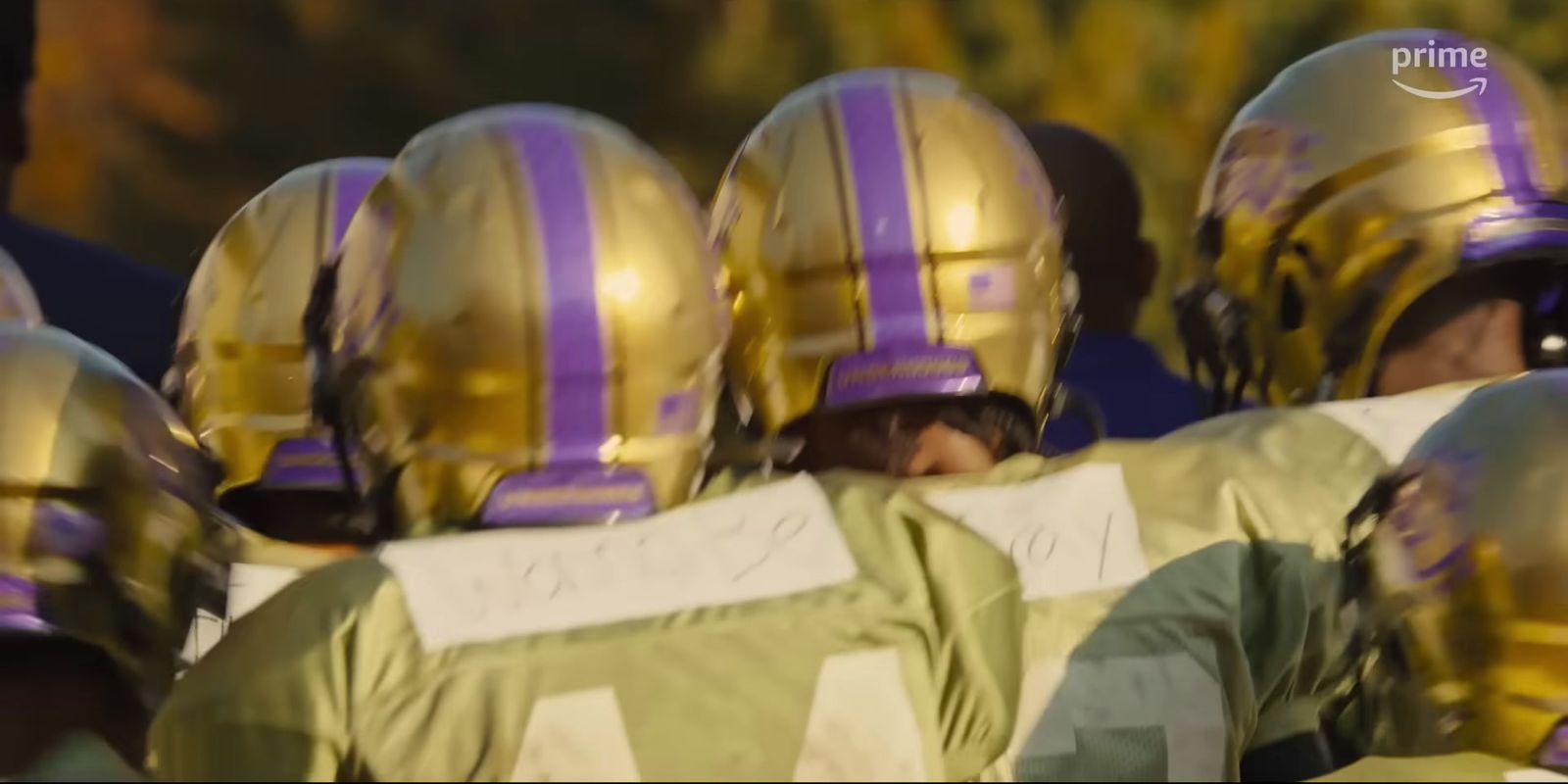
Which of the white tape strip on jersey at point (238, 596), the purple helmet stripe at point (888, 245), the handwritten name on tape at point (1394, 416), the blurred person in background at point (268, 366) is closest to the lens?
the white tape strip on jersey at point (238, 596)

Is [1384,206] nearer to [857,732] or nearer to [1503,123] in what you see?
[1503,123]

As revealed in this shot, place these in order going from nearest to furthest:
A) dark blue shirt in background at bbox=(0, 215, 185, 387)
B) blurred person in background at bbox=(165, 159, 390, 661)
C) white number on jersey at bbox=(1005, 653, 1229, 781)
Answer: white number on jersey at bbox=(1005, 653, 1229, 781) < blurred person in background at bbox=(165, 159, 390, 661) < dark blue shirt in background at bbox=(0, 215, 185, 387)

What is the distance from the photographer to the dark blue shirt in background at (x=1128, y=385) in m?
2.30

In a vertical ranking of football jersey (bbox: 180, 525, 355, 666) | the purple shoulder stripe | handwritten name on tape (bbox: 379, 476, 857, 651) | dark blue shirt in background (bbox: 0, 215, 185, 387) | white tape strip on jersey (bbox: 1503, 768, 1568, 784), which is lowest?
dark blue shirt in background (bbox: 0, 215, 185, 387)

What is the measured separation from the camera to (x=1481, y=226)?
176 centimetres

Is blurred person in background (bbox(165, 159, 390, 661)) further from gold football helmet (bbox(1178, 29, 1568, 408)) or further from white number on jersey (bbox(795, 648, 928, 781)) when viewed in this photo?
gold football helmet (bbox(1178, 29, 1568, 408))

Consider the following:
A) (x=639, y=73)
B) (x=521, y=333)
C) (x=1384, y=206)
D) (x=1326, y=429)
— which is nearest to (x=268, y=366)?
(x=521, y=333)

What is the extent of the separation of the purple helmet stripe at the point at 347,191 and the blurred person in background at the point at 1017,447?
371 millimetres

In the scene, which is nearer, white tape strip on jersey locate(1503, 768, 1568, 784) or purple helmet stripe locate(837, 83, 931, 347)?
white tape strip on jersey locate(1503, 768, 1568, 784)

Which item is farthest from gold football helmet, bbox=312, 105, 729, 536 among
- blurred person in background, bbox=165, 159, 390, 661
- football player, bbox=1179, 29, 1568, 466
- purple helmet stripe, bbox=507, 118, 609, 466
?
football player, bbox=1179, 29, 1568, 466

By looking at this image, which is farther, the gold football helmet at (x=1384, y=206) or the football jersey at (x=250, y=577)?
the gold football helmet at (x=1384, y=206)

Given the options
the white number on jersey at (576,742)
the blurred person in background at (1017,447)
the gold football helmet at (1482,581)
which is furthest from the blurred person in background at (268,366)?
the gold football helmet at (1482,581)

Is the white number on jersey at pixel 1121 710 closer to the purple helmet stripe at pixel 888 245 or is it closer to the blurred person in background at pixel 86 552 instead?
the purple helmet stripe at pixel 888 245

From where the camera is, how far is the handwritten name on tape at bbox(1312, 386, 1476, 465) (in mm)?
1475
